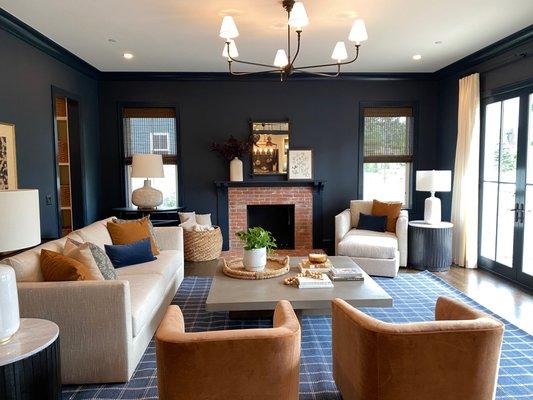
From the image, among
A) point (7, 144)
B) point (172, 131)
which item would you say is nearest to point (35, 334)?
point (7, 144)

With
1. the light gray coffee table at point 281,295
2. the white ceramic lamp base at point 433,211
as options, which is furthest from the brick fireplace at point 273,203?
the light gray coffee table at point 281,295

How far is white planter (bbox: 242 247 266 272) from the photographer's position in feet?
11.1

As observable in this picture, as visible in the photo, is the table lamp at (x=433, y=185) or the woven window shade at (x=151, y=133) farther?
the woven window shade at (x=151, y=133)

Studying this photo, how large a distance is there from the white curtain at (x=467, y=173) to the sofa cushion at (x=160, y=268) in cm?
376

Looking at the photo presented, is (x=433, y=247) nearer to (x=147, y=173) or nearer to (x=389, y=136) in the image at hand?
(x=389, y=136)

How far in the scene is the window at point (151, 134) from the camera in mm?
6141

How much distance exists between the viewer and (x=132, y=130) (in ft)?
20.3

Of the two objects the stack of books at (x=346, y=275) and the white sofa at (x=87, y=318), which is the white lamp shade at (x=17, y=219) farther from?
the stack of books at (x=346, y=275)

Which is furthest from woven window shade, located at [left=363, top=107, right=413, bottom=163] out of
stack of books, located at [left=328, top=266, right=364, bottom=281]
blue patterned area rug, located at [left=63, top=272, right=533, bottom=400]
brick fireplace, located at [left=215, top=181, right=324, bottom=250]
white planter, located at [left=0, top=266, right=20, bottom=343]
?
white planter, located at [left=0, top=266, right=20, bottom=343]

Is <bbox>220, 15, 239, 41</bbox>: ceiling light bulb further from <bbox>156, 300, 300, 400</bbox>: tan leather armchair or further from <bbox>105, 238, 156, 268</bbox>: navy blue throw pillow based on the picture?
<bbox>156, 300, 300, 400</bbox>: tan leather armchair

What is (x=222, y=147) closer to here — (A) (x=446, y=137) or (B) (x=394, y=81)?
(B) (x=394, y=81)

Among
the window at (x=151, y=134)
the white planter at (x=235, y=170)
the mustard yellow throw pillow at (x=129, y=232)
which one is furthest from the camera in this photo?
the window at (x=151, y=134)

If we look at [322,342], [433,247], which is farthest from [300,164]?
[322,342]

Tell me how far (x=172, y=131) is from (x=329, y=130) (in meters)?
2.48
